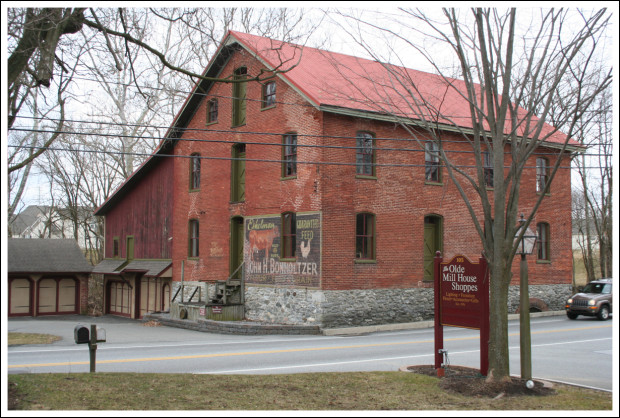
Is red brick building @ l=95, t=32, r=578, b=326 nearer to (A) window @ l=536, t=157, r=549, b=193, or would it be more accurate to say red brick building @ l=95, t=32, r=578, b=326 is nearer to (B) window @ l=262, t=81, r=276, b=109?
(B) window @ l=262, t=81, r=276, b=109

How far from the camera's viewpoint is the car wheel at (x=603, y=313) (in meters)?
27.9

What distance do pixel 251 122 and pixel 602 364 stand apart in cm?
1730

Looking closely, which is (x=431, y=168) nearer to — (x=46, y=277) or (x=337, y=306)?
(x=337, y=306)

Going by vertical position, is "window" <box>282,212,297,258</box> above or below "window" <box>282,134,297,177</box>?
below

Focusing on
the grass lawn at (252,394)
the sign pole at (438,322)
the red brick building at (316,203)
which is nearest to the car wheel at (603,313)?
the red brick building at (316,203)

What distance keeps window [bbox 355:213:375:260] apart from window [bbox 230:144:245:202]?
6089mm

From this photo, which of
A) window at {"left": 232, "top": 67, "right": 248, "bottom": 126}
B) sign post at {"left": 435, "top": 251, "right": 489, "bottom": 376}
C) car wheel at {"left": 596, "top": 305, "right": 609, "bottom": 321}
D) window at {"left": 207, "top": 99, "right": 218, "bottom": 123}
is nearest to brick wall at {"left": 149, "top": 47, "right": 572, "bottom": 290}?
window at {"left": 207, "top": 99, "right": 218, "bottom": 123}

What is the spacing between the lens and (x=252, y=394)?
376 inches

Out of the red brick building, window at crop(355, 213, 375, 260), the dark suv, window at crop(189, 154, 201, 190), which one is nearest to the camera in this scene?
the red brick building

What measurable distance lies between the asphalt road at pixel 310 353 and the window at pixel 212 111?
10129mm

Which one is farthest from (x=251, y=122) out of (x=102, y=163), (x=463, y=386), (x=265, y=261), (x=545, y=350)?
(x=102, y=163)

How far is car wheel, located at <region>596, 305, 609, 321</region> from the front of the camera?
91.6ft

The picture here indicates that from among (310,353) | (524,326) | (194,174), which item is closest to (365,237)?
(310,353)

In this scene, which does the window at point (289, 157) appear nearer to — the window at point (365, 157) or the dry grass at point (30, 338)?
the window at point (365, 157)
